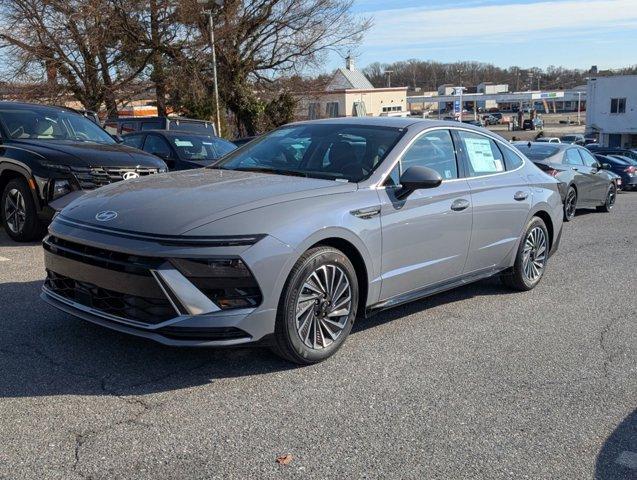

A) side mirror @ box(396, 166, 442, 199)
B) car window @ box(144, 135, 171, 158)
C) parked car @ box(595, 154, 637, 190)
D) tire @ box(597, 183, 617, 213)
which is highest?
side mirror @ box(396, 166, 442, 199)

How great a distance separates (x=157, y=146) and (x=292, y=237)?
815cm

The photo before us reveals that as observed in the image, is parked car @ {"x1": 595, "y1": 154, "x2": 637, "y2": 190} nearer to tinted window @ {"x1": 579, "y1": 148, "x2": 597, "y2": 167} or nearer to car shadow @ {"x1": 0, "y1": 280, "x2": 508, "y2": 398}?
tinted window @ {"x1": 579, "y1": 148, "x2": 597, "y2": 167}

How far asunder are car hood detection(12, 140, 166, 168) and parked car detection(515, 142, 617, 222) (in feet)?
27.0

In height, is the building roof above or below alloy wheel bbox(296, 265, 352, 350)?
above

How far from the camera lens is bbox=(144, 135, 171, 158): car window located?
11394 mm

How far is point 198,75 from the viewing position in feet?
95.1

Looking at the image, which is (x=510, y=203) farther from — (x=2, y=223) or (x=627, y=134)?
(x=627, y=134)

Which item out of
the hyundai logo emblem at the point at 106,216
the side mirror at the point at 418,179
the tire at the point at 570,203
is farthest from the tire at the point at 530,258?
the tire at the point at 570,203

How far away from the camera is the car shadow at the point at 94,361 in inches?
155

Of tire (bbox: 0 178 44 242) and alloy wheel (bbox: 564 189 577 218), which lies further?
alloy wheel (bbox: 564 189 577 218)

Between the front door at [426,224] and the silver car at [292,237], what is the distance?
1 cm

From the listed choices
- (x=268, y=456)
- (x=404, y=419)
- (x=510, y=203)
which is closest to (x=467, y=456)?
(x=404, y=419)

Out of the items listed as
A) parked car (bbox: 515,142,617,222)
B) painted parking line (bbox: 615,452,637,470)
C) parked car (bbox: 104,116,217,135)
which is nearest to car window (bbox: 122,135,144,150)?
parked car (bbox: 104,116,217,135)

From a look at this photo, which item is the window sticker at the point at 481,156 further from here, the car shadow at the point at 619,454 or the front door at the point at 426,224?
the car shadow at the point at 619,454
